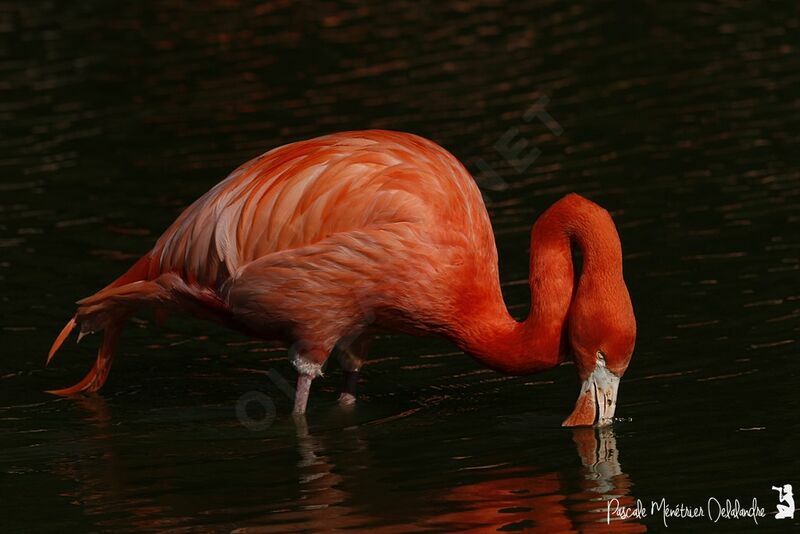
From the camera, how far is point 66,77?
16688mm

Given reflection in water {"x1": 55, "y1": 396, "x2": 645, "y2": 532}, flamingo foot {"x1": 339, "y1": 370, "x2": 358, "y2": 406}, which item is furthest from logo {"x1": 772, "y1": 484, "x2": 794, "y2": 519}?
flamingo foot {"x1": 339, "y1": 370, "x2": 358, "y2": 406}

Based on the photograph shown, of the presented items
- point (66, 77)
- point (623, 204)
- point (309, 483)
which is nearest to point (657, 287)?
point (623, 204)

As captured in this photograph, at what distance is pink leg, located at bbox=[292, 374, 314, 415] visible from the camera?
782cm

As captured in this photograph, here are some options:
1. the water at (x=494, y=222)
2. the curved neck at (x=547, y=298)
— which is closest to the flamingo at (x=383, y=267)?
the curved neck at (x=547, y=298)

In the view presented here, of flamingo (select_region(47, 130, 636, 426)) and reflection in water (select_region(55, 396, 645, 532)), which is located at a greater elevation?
flamingo (select_region(47, 130, 636, 426))

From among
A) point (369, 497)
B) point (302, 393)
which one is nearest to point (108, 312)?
point (302, 393)

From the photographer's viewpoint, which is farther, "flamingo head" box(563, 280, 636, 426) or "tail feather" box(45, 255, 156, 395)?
"tail feather" box(45, 255, 156, 395)

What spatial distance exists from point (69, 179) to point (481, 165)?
341cm

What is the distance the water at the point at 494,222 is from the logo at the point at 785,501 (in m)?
0.06

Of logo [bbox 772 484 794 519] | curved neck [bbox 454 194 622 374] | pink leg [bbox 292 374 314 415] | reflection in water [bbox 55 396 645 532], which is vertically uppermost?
curved neck [bbox 454 194 622 374]

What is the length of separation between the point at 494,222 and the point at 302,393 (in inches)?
135

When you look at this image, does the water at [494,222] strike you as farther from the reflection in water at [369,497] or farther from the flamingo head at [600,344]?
the flamingo head at [600,344]

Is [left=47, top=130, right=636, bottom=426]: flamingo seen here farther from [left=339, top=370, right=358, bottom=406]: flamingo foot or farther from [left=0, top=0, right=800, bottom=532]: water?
[left=0, top=0, right=800, bottom=532]: water

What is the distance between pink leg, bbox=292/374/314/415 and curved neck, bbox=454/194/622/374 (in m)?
0.85
